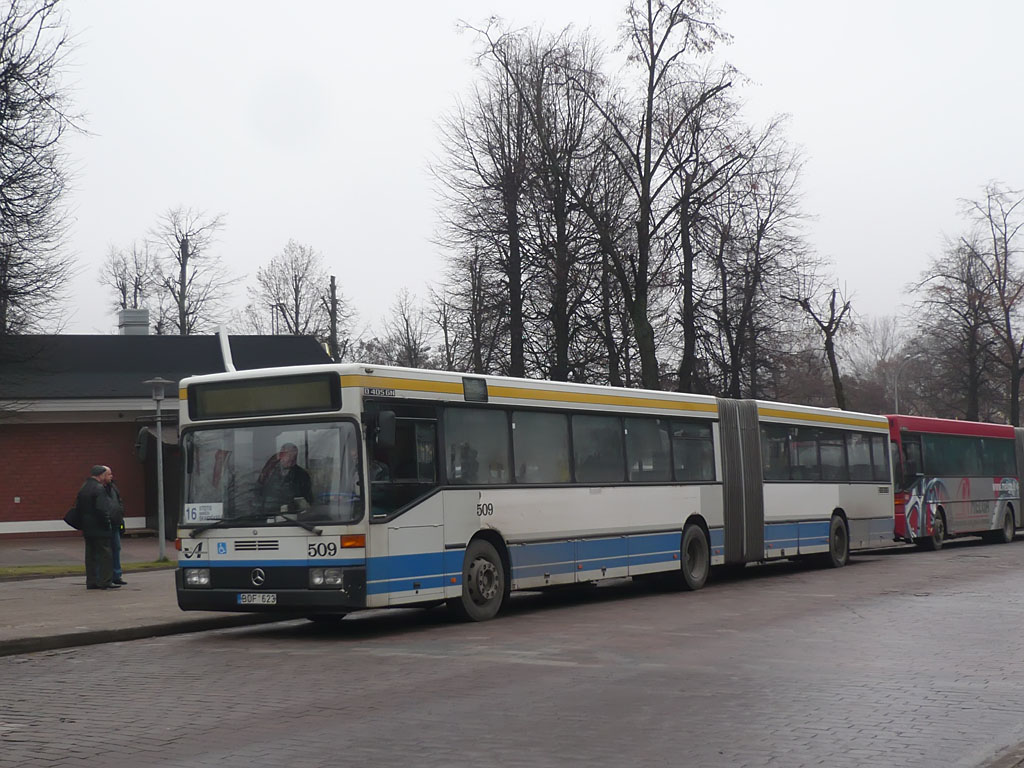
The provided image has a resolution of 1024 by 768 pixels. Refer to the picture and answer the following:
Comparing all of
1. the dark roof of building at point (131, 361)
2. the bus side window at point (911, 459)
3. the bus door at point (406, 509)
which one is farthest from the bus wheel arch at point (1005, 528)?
the bus door at point (406, 509)

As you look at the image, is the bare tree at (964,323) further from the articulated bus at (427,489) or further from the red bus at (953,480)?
the articulated bus at (427,489)

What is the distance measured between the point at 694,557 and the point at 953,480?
14.5 meters

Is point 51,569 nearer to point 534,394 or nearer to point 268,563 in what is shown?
point 534,394

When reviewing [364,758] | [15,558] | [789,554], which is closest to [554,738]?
[364,758]

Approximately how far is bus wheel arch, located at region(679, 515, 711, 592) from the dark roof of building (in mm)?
17464

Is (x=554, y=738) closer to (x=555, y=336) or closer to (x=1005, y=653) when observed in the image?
(x=1005, y=653)

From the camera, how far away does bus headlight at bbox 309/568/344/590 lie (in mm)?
12922

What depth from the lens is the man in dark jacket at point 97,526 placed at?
1820 centimetres

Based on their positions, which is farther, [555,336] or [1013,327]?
[1013,327]

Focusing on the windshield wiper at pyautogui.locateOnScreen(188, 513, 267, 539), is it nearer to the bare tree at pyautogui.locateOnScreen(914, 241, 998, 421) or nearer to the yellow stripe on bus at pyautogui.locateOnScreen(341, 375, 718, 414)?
the yellow stripe on bus at pyautogui.locateOnScreen(341, 375, 718, 414)

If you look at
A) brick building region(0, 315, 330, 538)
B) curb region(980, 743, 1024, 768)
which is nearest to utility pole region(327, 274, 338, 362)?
brick building region(0, 315, 330, 538)

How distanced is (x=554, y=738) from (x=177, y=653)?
19.2 feet

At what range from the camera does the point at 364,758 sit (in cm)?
715

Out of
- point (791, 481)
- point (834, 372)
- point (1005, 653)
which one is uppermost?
point (834, 372)
